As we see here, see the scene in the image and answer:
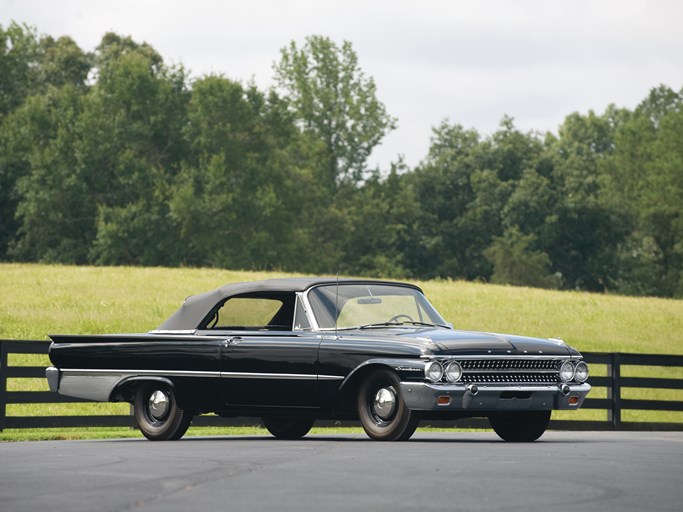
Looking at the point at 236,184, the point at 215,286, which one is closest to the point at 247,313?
the point at 215,286

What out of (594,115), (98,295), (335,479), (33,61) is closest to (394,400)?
(335,479)

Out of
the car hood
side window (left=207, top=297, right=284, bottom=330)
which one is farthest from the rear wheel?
the car hood

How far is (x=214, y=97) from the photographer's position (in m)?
79.8

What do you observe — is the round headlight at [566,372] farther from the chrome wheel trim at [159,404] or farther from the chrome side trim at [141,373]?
the chrome wheel trim at [159,404]

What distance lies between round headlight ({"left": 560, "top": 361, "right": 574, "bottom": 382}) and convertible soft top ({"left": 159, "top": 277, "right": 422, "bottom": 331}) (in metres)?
1.96

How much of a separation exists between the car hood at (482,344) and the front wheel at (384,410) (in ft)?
1.79

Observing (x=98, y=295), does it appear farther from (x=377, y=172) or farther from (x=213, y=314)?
(x=377, y=172)

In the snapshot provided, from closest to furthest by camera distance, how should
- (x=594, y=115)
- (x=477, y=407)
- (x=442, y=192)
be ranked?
(x=477, y=407) < (x=442, y=192) < (x=594, y=115)

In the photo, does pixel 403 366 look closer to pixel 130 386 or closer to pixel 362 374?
pixel 362 374

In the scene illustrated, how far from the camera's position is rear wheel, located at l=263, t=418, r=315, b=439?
17.1m

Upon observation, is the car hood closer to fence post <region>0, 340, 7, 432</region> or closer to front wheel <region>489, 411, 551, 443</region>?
front wheel <region>489, 411, 551, 443</region>

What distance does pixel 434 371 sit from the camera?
14164mm

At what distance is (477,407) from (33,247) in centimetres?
6538

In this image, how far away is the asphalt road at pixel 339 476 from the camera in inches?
358
